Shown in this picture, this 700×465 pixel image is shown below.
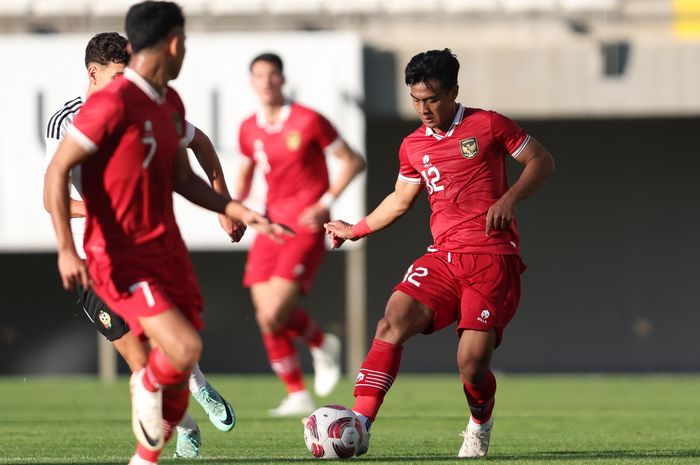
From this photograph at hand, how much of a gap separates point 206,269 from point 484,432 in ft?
42.8

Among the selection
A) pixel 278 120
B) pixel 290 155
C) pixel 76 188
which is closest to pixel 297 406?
pixel 290 155

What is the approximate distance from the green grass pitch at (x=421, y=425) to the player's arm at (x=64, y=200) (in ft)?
5.30

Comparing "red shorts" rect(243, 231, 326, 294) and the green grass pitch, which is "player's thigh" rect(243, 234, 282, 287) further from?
the green grass pitch

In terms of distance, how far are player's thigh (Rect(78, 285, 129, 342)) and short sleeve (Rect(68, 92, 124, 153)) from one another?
166cm

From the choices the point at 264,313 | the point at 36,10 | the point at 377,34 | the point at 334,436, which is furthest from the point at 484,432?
the point at 36,10

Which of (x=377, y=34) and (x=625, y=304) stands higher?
(x=377, y=34)

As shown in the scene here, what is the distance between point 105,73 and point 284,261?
15.7 feet

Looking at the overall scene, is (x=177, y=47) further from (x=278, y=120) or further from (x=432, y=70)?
(x=278, y=120)

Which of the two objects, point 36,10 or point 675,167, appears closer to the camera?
point 36,10

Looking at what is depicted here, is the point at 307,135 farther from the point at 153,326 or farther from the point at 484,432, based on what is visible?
the point at 153,326

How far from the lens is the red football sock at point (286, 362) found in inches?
424

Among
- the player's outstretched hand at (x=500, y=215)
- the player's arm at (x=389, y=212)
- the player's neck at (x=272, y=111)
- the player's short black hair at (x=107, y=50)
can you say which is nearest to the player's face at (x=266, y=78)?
the player's neck at (x=272, y=111)

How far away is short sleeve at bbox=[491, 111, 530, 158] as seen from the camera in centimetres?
703

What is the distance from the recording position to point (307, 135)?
1213 centimetres
